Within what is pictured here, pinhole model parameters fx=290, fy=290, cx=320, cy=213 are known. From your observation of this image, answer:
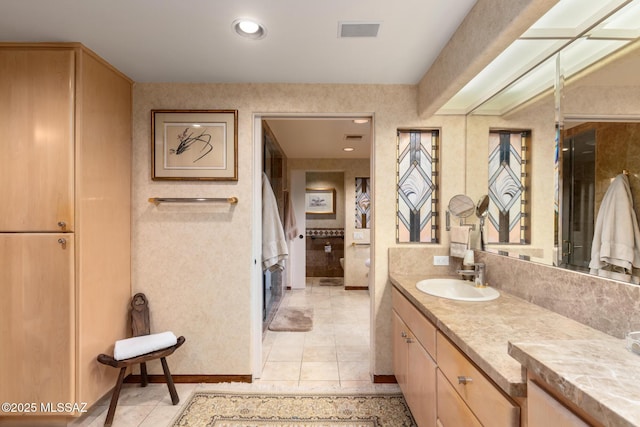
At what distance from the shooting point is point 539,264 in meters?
1.47

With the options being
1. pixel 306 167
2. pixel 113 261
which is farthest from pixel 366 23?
pixel 306 167

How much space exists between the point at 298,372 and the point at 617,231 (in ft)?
7.41

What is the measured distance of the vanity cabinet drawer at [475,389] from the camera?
2.84ft

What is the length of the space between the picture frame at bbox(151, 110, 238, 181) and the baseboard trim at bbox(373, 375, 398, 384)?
190cm

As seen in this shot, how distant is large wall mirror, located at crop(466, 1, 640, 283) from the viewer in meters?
1.06

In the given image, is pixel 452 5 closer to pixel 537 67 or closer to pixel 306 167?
pixel 537 67

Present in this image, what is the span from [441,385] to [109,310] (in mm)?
2117

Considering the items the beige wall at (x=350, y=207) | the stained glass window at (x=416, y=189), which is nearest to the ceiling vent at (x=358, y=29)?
the stained glass window at (x=416, y=189)

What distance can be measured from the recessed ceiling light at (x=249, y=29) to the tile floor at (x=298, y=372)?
240 centimetres

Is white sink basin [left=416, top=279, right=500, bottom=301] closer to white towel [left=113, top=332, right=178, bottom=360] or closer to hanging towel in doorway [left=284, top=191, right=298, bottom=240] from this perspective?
white towel [left=113, top=332, right=178, bottom=360]

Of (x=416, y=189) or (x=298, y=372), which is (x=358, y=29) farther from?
(x=298, y=372)

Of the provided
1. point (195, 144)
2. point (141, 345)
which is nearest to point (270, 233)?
point (195, 144)

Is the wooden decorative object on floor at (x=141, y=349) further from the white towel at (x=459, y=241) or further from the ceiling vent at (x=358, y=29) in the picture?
the ceiling vent at (x=358, y=29)

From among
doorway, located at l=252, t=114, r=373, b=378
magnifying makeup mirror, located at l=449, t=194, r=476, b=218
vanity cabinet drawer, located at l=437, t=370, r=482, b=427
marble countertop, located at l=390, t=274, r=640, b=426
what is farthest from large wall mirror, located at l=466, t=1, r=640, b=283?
doorway, located at l=252, t=114, r=373, b=378
